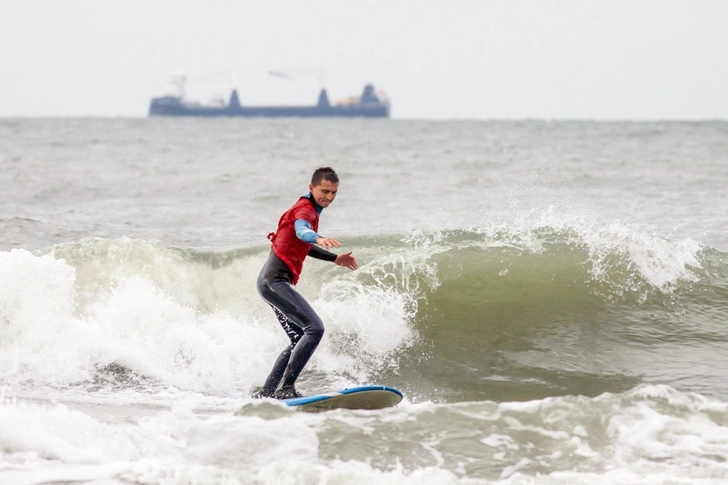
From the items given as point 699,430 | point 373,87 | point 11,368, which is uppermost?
point 373,87

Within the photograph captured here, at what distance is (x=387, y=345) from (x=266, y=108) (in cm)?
9943

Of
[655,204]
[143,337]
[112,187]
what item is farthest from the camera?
[112,187]

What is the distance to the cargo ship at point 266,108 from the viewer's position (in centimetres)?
10319

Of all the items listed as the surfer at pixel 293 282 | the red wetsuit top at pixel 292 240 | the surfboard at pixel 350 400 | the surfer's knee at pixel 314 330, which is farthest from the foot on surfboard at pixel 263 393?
the red wetsuit top at pixel 292 240

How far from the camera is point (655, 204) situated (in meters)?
15.5

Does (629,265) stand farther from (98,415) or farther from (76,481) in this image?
(76,481)

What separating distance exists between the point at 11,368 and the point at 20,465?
2849 mm

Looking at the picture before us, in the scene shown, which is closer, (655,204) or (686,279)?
(686,279)

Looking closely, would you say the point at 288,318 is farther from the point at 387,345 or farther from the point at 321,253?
the point at 387,345

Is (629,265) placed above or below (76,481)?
above

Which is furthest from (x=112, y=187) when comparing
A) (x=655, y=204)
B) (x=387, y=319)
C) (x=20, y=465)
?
(x=20, y=465)

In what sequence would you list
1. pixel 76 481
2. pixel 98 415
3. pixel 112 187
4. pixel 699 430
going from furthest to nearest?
pixel 112 187
pixel 98 415
pixel 699 430
pixel 76 481

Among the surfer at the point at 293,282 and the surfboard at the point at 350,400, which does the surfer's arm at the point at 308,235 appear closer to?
the surfer at the point at 293,282

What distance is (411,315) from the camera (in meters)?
8.02
